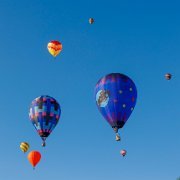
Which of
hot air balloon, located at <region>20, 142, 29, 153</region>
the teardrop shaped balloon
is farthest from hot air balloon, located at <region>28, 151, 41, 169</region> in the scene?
hot air balloon, located at <region>20, 142, 29, 153</region>

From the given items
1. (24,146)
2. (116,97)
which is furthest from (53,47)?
(24,146)

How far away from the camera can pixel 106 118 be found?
155 feet

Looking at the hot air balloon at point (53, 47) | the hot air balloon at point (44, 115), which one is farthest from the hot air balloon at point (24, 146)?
the hot air balloon at point (53, 47)

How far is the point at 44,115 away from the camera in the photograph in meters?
54.3

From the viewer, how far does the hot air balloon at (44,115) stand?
54094 mm

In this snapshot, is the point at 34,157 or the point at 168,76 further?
the point at 168,76

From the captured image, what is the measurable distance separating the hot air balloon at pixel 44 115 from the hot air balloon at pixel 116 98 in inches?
312

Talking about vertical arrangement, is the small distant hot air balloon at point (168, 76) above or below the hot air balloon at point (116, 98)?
above

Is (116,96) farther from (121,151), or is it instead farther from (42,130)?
(121,151)

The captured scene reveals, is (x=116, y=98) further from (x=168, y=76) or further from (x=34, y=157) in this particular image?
(x=34, y=157)

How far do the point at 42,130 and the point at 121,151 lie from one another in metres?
19.9

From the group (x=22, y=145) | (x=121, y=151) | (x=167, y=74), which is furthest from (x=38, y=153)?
(x=167, y=74)

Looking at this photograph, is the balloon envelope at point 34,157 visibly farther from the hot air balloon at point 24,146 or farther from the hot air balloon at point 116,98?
the hot air balloon at point 116,98

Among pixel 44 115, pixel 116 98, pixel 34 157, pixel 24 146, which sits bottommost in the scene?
pixel 116 98
